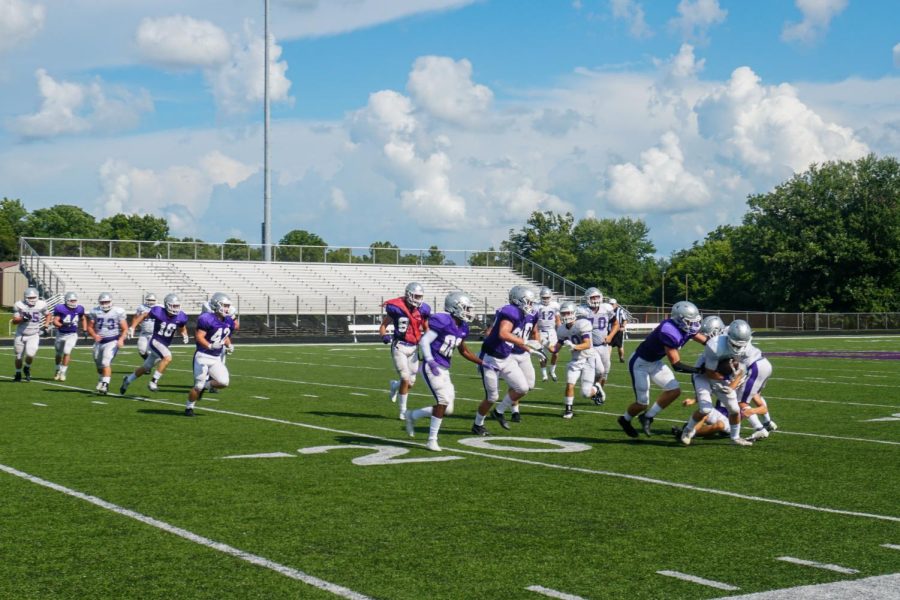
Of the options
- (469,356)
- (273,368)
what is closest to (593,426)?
(469,356)

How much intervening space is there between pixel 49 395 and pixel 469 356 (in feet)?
28.0

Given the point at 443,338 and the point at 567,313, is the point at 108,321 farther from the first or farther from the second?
the point at 443,338

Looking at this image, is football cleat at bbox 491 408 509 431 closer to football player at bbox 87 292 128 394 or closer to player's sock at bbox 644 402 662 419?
player's sock at bbox 644 402 662 419

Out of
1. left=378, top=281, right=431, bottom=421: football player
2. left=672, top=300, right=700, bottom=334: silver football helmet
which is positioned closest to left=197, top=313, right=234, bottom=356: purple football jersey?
left=378, top=281, right=431, bottom=421: football player

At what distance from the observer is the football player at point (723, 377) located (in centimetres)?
1035

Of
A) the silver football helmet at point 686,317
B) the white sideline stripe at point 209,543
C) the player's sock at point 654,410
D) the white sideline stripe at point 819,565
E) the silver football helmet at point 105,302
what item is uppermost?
the silver football helmet at point 105,302

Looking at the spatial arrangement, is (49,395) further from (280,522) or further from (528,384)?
(280,522)

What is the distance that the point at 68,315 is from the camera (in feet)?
61.6

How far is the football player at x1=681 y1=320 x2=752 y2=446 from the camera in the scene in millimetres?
10345

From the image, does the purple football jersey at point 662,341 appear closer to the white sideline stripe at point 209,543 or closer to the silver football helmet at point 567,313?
the silver football helmet at point 567,313

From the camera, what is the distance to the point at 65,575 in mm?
5652

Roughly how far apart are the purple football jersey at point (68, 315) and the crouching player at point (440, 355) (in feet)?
32.9

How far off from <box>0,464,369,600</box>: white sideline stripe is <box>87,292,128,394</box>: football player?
27.5 feet

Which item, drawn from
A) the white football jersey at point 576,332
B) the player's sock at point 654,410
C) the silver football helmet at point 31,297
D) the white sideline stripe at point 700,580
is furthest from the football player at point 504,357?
the silver football helmet at point 31,297
